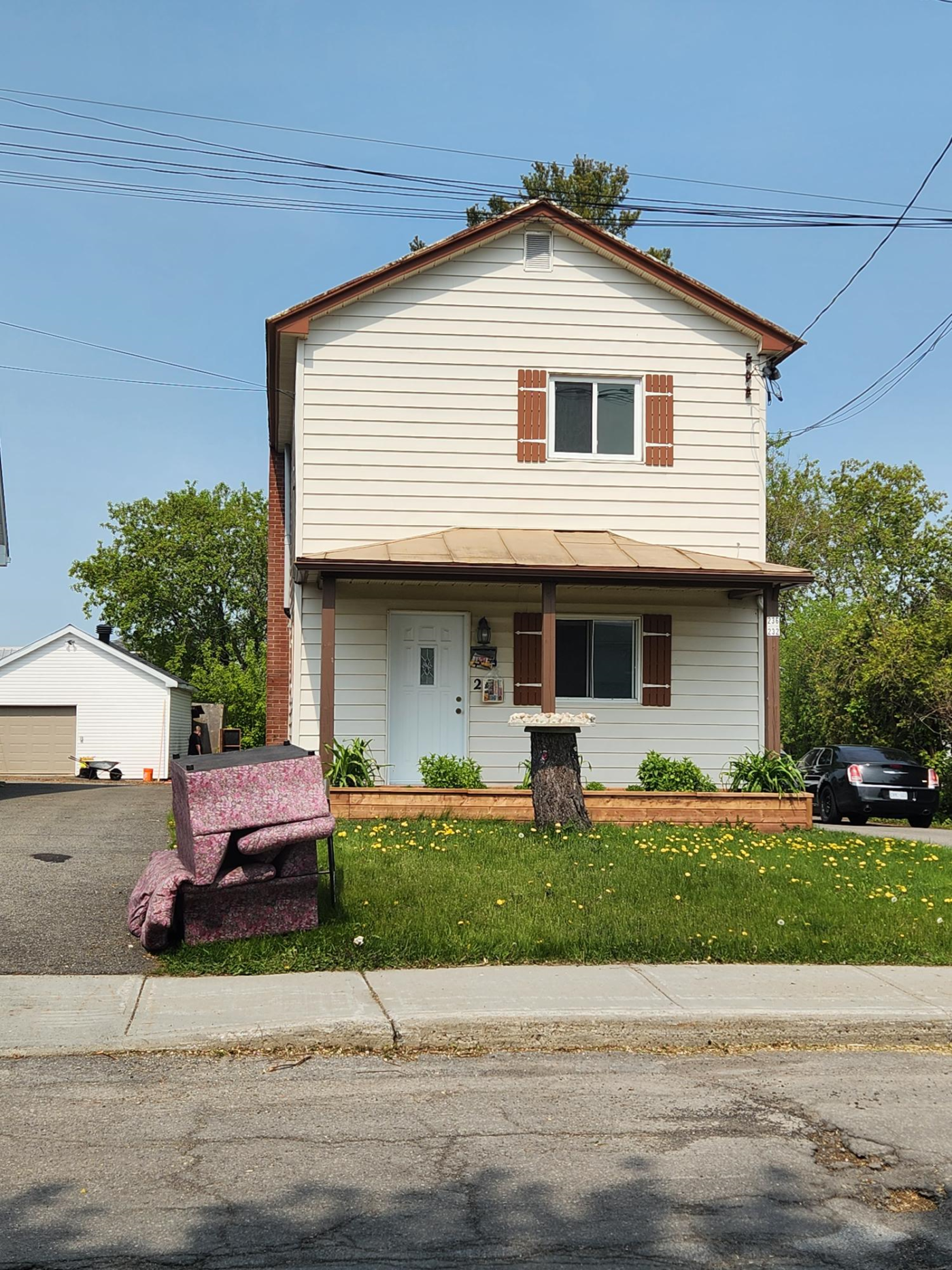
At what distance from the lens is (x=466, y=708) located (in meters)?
16.4

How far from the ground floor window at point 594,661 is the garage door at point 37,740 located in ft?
79.7

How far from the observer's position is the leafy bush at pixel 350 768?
45.5ft

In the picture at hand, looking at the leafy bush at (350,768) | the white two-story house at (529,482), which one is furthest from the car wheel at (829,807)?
the leafy bush at (350,768)

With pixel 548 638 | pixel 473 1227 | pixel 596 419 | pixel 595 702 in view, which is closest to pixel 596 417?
pixel 596 419

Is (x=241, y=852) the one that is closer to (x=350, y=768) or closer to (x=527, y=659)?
(x=350, y=768)

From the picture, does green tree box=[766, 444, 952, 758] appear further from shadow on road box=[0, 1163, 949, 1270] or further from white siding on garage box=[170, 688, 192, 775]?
shadow on road box=[0, 1163, 949, 1270]

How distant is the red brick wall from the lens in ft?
67.3

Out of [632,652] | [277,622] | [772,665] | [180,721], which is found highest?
[277,622]

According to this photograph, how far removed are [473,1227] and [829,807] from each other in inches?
729

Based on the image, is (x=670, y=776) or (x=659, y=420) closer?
(x=670, y=776)

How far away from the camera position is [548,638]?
582 inches

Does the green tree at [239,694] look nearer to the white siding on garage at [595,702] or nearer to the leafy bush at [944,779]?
the leafy bush at [944,779]

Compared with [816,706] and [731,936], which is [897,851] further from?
[816,706]

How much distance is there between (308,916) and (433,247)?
36.5 ft
